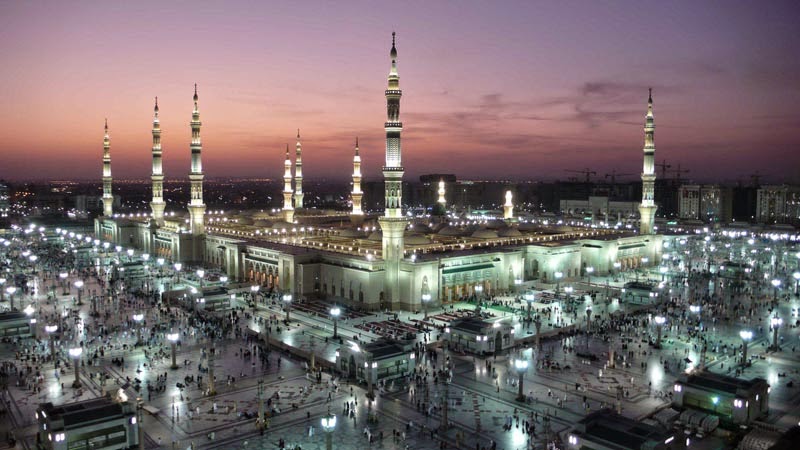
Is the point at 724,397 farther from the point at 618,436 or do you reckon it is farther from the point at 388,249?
the point at 388,249

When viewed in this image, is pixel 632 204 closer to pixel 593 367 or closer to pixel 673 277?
pixel 673 277

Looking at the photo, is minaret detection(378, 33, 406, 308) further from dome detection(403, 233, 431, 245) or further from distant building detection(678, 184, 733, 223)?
distant building detection(678, 184, 733, 223)

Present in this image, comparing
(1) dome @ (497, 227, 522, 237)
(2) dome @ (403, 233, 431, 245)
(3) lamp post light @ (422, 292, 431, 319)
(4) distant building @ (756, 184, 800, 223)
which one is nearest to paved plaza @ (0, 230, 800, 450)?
(3) lamp post light @ (422, 292, 431, 319)

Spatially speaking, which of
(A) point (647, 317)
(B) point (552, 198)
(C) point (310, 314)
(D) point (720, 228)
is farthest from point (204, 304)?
(B) point (552, 198)

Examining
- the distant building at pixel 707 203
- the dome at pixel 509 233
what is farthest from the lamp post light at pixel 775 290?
the distant building at pixel 707 203

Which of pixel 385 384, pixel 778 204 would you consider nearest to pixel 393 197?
pixel 385 384
